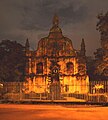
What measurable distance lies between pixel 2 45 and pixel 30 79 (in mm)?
10582

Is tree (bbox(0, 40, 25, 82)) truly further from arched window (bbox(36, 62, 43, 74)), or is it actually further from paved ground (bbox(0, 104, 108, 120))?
paved ground (bbox(0, 104, 108, 120))

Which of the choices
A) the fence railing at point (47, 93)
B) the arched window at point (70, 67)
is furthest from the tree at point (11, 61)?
the fence railing at point (47, 93)

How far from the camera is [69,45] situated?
4641 cm

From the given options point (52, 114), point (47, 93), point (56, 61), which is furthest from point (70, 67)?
point (52, 114)

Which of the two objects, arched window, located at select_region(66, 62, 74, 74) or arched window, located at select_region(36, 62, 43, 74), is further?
arched window, located at select_region(36, 62, 43, 74)

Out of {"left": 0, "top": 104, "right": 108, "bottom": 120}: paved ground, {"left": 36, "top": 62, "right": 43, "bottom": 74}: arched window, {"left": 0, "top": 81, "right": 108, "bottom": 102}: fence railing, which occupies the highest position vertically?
{"left": 36, "top": 62, "right": 43, "bottom": 74}: arched window

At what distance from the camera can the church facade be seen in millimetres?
44688

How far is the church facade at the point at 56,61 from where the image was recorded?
44688 millimetres

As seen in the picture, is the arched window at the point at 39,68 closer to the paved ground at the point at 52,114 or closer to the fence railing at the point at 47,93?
the fence railing at the point at 47,93

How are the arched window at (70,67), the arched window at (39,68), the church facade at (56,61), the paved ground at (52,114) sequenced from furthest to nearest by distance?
the arched window at (39,68), the arched window at (70,67), the church facade at (56,61), the paved ground at (52,114)

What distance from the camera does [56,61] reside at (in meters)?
44.9

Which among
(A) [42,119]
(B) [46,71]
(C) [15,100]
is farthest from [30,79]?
(A) [42,119]

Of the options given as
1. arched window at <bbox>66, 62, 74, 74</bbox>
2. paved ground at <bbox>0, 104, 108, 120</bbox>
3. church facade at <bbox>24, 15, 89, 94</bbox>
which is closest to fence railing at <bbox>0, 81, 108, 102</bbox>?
church facade at <bbox>24, 15, 89, 94</bbox>

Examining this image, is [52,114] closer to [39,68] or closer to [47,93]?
[47,93]
